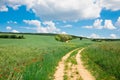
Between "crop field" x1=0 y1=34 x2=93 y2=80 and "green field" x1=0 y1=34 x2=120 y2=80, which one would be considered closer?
"crop field" x1=0 y1=34 x2=93 y2=80

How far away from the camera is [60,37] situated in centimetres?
9725

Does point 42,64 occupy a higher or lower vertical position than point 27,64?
lower

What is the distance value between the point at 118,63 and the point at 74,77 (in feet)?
13.4

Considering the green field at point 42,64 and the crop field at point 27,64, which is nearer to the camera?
the crop field at point 27,64

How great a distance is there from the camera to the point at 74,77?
15453mm

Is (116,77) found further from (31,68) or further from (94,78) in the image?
(31,68)

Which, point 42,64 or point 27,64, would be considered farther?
point 42,64

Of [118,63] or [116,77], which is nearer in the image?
[116,77]

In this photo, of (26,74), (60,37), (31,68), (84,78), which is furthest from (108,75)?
(60,37)

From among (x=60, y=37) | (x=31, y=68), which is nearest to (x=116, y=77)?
(x=31, y=68)

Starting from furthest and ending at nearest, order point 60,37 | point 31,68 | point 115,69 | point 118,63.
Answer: point 60,37 < point 118,63 < point 115,69 < point 31,68

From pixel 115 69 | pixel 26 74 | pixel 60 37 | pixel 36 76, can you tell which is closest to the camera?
pixel 26 74

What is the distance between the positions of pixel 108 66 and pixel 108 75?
2.40 m

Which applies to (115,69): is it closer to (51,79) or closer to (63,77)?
(63,77)
